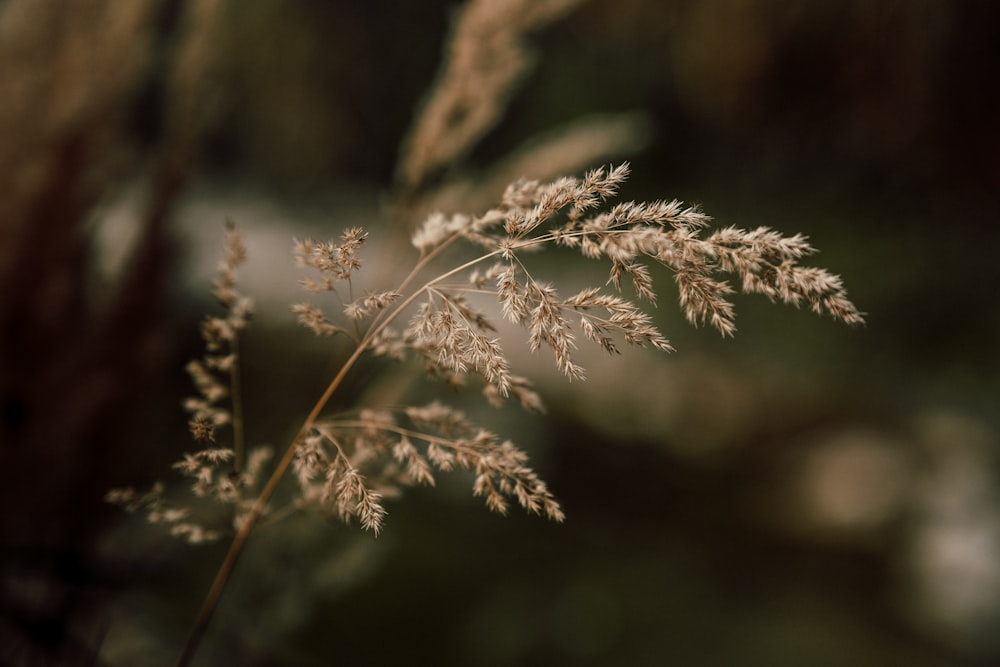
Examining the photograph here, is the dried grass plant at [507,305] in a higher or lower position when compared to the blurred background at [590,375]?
lower

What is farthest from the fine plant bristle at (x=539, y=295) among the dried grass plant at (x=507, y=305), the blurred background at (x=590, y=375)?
the blurred background at (x=590, y=375)

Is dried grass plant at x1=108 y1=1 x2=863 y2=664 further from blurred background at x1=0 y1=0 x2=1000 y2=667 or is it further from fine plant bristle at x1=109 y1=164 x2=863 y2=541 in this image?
blurred background at x1=0 y1=0 x2=1000 y2=667

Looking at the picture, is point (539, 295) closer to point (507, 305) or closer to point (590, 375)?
point (507, 305)

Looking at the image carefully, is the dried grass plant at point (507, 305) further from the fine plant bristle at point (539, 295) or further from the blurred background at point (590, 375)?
the blurred background at point (590, 375)

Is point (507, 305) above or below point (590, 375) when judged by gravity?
below

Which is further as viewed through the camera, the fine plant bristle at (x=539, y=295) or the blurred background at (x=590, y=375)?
the blurred background at (x=590, y=375)

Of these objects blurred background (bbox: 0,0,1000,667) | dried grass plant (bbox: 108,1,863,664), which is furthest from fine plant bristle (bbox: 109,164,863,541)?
blurred background (bbox: 0,0,1000,667)

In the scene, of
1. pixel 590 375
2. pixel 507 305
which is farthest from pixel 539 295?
pixel 590 375

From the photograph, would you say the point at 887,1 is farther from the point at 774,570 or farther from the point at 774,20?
the point at 774,570

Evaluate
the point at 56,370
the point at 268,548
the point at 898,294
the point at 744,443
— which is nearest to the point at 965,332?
the point at 898,294
